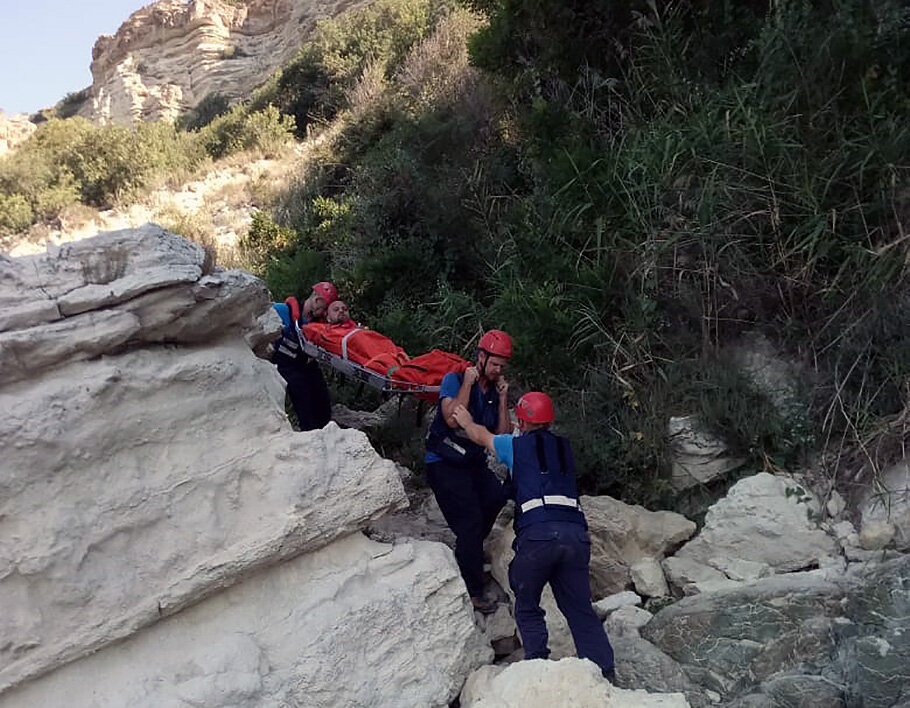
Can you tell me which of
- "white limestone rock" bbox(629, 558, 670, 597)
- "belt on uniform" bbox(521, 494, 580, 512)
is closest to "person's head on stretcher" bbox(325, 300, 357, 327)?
"belt on uniform" bbox(521, 494, 580, 512)

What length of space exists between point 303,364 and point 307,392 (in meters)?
0.21

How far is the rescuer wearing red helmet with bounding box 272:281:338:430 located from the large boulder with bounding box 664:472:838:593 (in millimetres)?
2839

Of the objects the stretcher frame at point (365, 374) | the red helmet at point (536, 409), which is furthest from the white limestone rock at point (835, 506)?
the stretcher frame at point (365, 374)

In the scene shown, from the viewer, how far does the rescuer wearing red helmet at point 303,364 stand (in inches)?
224

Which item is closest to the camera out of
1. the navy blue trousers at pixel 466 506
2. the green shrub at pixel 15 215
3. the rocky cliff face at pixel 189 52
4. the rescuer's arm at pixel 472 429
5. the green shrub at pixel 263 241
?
the rescuer's arm at pixel 472 429

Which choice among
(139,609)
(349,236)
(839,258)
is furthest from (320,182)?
(139,609)

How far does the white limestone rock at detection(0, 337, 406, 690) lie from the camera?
296cm

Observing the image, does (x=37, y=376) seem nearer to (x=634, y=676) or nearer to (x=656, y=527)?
(x=634, y=676)

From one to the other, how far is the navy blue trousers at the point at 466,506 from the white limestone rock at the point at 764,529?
3.44ft

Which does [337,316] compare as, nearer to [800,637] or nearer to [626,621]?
[626,621]

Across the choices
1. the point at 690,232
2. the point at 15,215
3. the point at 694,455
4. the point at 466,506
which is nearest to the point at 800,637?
the point at 694,455

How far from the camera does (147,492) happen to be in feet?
10.6

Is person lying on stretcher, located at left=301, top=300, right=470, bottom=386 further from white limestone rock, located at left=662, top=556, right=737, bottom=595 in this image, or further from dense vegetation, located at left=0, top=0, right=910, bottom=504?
white limestone rock, located at left=662, top=556, right=737, bottom=595

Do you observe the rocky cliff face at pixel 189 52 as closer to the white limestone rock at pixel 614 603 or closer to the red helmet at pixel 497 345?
the red helmet at pixel 497 345
